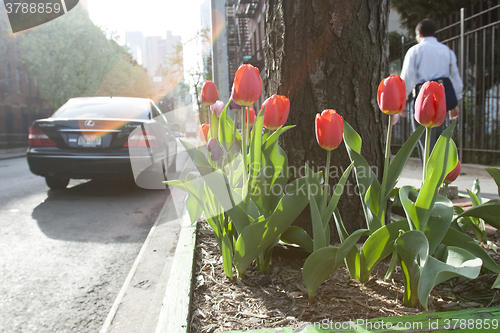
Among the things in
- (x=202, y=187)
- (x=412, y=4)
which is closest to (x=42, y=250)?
(x=202, y=187)

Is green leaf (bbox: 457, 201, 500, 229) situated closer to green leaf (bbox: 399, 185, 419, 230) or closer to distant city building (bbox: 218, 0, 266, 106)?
green leaf (bbox: 399, 185, 419, 230)

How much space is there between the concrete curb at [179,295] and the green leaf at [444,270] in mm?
754

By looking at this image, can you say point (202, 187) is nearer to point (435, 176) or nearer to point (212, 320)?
point (212, 320)

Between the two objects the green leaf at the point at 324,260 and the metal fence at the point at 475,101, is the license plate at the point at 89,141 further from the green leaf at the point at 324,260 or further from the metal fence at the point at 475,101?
the metal fence at the point at 475,101

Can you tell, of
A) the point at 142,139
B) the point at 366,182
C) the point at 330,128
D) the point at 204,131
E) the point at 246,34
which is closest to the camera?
the point at 330,128

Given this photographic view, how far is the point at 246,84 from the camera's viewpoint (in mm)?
1422

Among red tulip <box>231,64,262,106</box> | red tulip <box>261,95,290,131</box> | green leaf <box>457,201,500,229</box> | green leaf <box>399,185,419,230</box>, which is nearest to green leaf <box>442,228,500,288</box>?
green leaf <box>457,201,500,229</box>

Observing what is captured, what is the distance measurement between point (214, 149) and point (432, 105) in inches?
38.5

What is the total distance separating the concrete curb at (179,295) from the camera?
1201 millimetres

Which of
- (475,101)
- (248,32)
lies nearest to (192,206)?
(475,101)

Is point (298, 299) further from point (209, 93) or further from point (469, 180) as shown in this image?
point (469, 180)

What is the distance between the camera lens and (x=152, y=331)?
164cm

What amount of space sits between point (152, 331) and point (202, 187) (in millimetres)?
695

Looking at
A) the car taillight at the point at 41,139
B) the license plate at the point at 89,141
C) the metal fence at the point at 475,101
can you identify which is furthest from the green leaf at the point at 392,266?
the metal fence at the point at 475,101
